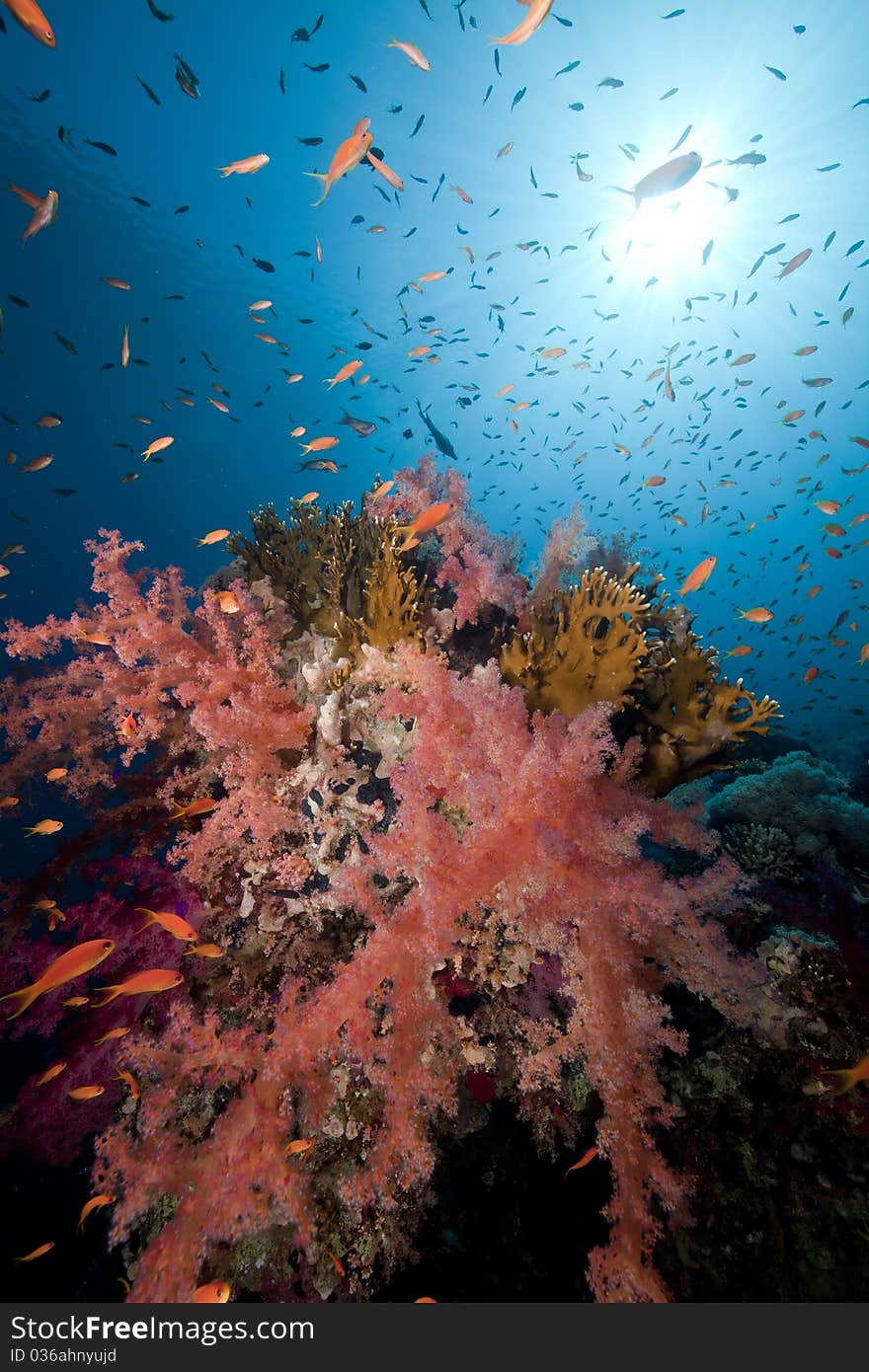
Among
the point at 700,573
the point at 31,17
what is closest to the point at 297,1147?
the point at 700,573

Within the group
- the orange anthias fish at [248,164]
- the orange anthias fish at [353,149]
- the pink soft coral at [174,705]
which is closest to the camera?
the pink soft coral at [174,705]

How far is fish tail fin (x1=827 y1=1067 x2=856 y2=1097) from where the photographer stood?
2473mm

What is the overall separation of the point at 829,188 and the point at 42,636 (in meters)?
53.6

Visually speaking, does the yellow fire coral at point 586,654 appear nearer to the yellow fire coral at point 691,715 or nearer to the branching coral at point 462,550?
the yellow fire coral at point 691,715

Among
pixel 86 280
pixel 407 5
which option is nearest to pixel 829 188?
pixel 407 5

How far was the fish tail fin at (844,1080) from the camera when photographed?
2.47 m

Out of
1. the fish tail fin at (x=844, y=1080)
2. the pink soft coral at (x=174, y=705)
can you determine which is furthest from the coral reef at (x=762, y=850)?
the pink soft coral at (x=174, y=705)

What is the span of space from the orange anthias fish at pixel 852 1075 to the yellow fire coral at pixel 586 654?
7.47 feet

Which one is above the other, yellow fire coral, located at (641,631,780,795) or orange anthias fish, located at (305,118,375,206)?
orange anthias fish, located at (305,118,375,206)

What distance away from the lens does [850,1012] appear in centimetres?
275

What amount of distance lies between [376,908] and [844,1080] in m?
2.55

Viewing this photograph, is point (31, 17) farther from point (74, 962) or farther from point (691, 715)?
point (691, 715)

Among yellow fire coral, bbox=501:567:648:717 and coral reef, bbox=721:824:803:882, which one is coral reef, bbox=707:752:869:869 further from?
yellow fire coral, bbox=501:567:648:717

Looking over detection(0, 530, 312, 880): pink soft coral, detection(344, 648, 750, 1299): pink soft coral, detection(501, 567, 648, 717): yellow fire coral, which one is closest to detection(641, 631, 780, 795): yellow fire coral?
detection(501, 567, 648, 717): yellow fire coral
